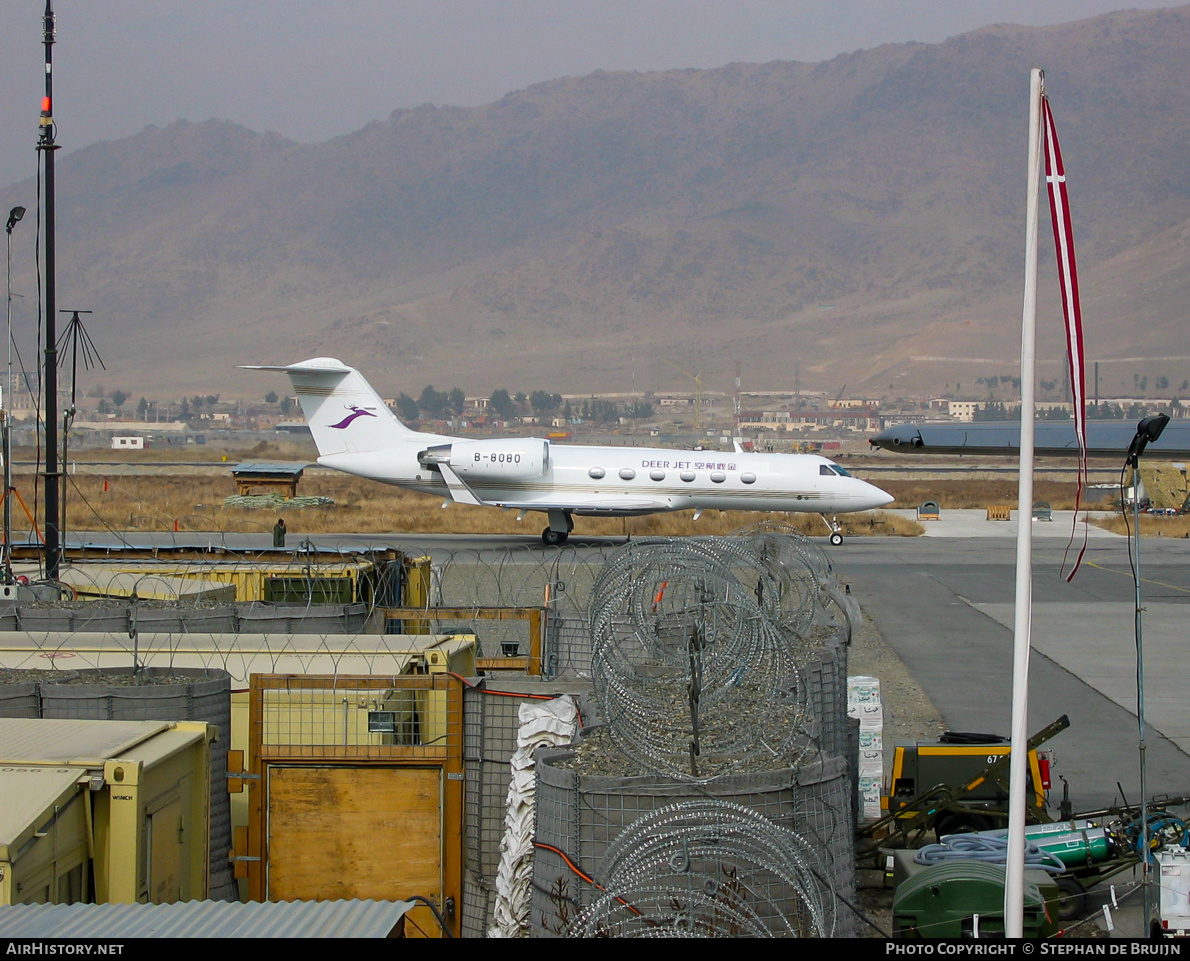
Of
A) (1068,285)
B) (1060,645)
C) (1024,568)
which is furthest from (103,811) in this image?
(1060,645)

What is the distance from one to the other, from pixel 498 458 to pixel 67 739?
96.0 ft

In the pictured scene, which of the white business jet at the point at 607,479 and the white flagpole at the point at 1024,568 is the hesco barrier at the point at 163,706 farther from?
the white business jet at the point at 607,479

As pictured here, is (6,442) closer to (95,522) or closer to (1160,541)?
(95,522)

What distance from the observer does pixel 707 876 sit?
588cm

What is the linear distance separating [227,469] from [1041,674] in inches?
3352

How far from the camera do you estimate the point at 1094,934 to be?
28.4 feet

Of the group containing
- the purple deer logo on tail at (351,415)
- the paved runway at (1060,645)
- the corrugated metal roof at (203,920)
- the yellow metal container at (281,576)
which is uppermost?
the purple deer logo on tail at (351,415)

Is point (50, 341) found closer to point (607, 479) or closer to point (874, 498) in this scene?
point (607, 479)

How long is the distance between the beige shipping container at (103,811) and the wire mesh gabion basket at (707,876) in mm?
2169

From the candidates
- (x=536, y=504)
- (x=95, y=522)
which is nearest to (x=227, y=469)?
(x=95, y=522)

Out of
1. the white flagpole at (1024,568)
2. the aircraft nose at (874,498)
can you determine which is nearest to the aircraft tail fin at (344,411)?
the aircraft nose at (874,498)

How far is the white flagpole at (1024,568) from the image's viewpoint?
6.00 m

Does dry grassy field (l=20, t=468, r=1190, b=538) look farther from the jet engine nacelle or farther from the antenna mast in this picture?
the antenna mast

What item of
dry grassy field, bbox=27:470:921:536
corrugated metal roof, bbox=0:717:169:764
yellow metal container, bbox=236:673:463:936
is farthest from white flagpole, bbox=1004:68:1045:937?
dry grassy field, bbox=27:470:921:536
